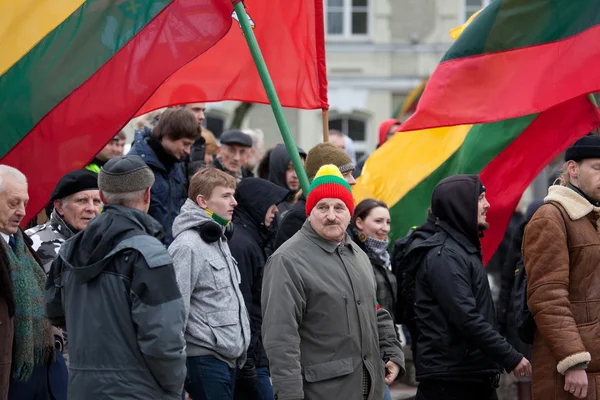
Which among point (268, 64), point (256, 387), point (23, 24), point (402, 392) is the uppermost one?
point (23, 24)

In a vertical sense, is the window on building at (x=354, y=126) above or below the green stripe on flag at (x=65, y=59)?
below

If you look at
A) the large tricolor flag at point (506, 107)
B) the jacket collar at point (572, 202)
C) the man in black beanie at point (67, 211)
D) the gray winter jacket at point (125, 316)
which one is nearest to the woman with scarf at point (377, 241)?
the large tricolor flag at point (506, 107)

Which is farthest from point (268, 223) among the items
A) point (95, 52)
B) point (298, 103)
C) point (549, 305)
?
point (549, 305)

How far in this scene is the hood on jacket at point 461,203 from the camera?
7664mm

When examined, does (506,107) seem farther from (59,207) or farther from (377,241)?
(59,207)

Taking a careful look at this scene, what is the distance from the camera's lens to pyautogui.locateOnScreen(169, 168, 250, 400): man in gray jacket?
7.23 metres

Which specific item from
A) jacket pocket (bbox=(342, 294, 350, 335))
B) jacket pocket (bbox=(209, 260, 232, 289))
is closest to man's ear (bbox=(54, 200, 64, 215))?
jacket pocket (bbox=(209, 260, 232, 289))

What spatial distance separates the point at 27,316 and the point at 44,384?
42 cm

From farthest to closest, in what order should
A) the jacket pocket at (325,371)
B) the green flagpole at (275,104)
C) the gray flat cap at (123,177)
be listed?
the green flagpole at (275,104) < the jacket pocket at (325,371) < the gray flat cap at (123,177)

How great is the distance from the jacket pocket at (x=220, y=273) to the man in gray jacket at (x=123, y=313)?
4.14 ft

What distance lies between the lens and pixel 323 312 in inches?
248

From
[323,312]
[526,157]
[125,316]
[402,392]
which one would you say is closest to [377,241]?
[526,157]

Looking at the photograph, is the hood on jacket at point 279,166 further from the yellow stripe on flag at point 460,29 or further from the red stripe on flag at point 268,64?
the red stripe on flag at point 268,64

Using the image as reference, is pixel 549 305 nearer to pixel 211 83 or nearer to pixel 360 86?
pixel 211 83
